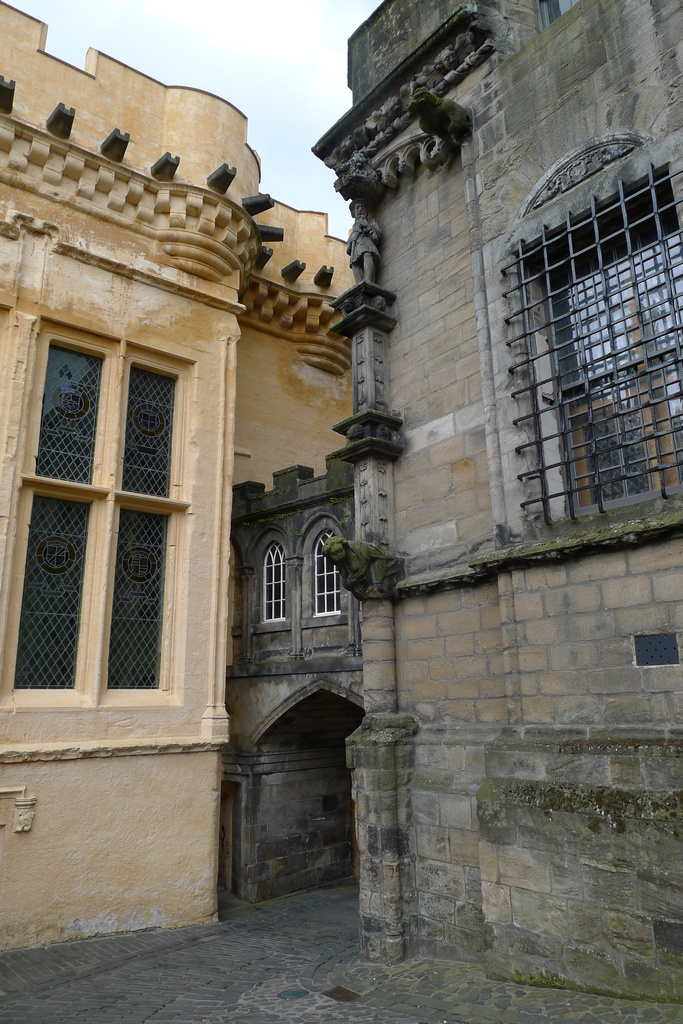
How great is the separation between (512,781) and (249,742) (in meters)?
6.74

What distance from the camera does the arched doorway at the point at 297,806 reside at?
35.8 feet

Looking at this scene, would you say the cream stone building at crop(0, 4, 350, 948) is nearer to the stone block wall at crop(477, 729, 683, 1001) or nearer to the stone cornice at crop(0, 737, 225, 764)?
the stone cornice at crop(0, 737, 225, 764)

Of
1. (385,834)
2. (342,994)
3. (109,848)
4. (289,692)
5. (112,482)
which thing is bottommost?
(342,994)

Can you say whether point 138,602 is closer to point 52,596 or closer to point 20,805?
point 52,596

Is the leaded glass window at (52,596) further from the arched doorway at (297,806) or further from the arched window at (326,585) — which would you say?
the arched doorway at (297,806)

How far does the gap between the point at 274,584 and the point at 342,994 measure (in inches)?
255

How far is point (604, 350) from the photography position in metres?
5.82

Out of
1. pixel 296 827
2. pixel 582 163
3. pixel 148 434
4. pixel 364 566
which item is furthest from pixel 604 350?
pixel 296 827

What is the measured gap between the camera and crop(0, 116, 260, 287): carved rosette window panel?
879 cm

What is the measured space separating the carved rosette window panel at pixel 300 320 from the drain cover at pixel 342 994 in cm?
1021

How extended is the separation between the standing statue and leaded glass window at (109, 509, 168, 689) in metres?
3.95

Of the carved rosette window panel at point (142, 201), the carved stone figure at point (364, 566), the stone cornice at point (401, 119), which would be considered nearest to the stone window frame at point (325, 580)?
the carved stone figure at point (364, 566)

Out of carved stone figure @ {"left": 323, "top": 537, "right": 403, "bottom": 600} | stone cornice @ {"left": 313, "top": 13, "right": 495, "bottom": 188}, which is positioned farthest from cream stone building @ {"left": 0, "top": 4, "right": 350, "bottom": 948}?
carved stone figure @ {"left": 323, "top": 537, "right": 403, "bottom": 600}

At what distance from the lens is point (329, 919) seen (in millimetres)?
9344
